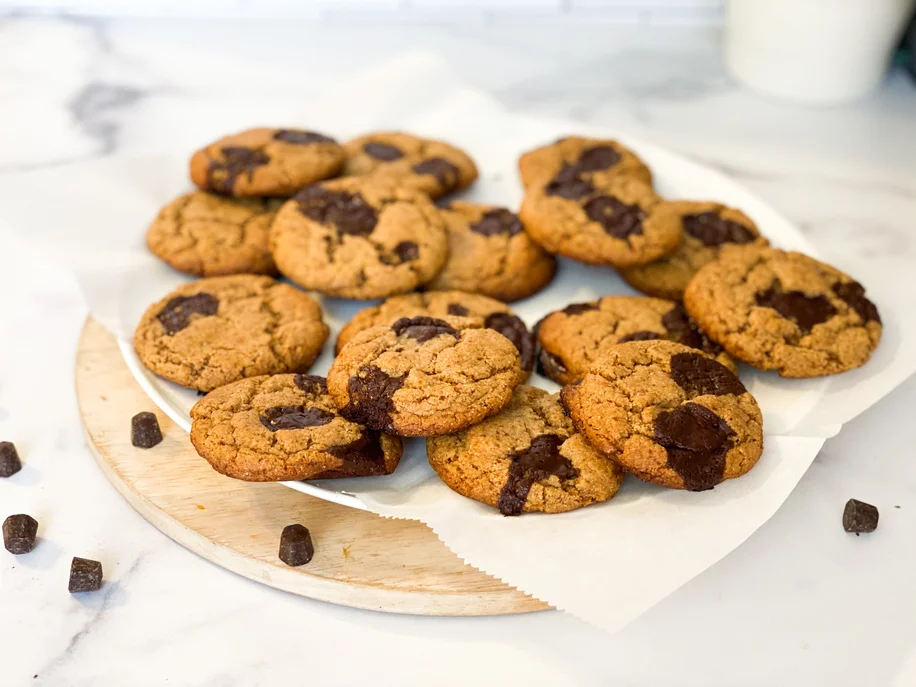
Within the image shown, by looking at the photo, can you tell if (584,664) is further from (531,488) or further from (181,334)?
(181,334)

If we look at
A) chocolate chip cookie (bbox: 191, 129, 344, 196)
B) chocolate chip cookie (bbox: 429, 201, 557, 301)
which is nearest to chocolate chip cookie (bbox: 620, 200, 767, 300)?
chocolate chip cookie (bbox: 429, 201, 557, 301)

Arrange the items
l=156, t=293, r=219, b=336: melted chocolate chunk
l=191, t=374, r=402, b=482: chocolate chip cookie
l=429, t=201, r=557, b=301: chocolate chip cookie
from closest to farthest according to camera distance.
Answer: l=191, t=374, r=402, b=482: chocolate chip cookie, l=156, t=293, r=219, b=336: melted chocolate chunk, l=429, t=201, r=557, b=301: chocolate chip cookie

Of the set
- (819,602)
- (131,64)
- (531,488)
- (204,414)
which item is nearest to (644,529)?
(531,488)

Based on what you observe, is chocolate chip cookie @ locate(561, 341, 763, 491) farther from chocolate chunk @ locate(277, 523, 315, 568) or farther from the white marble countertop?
chocolate chunk @ locate(277, 523, 315, 568)

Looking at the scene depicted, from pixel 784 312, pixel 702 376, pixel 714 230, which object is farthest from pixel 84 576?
pixel 714 230

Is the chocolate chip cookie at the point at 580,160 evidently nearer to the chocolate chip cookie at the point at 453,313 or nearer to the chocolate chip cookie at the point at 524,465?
the chocolate chip cookie at the point at 453,313

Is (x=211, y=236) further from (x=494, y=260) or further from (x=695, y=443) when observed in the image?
(x=695, y=443)
